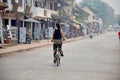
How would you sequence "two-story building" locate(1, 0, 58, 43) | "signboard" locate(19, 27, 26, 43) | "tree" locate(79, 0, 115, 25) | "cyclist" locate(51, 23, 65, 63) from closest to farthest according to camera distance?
"cyclist" locate(51, 23, 65, 63) < "two-story building" locate(1, 0, 58, 43) < "signboard" locate(19, 27, 26, 43) < "tree" locate(79, 0, 115, 25)

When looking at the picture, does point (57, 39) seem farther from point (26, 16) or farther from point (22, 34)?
point (26, 16)

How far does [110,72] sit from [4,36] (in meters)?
16.9

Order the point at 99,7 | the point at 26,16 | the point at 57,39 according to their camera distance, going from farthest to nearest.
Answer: the point at 99,7 → the point at 26,16 → the point at 57,39

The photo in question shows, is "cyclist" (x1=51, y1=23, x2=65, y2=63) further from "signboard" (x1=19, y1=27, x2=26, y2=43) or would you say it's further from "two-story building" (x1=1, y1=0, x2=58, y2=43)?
"signboard" (x1=19, y1=27, x2=26, y2=43)

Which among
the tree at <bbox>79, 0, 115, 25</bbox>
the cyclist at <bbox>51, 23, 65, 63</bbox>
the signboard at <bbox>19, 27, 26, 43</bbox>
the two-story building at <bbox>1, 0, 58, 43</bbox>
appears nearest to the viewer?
the cyclist at <bbox>51, 23, 65, 63</bbox>

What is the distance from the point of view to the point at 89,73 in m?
12.8

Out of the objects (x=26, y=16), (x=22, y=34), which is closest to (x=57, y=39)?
(x=22, y=34)

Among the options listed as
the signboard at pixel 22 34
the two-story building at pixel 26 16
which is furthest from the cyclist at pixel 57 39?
the signboard at pixel 22 34

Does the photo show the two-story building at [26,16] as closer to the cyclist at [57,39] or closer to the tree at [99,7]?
the cyclist at [57,39]

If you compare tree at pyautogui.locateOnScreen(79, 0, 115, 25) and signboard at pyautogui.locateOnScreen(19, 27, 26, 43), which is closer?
signboard at pyautogui.locateOnScreen(19, 27, 26, 43)

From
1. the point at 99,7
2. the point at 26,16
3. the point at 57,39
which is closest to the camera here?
the point at 57,39

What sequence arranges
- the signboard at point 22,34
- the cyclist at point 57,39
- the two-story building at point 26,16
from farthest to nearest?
the signboard at point 22,34 < the two-story building at point 26,16 < the cyclist at point 57,39

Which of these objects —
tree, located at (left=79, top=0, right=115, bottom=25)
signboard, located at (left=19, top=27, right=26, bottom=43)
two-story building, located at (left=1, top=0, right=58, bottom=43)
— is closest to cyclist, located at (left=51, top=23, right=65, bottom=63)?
two-story building, located at (left=1, top=0, right=58, bottom=43)

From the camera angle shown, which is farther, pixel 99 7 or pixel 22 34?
pixel 99 7
